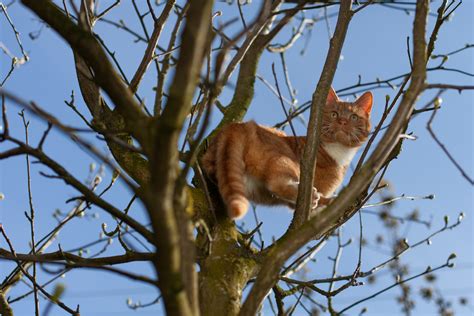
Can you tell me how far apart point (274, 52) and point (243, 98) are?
4.24ft

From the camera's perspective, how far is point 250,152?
3.61 metres

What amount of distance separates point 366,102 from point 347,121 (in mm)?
421

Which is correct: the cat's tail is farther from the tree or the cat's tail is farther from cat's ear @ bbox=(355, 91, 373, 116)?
cat's ear @ bbox=(355, 91, 373, 116)

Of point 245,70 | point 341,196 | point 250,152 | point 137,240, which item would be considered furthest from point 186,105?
point 245,70

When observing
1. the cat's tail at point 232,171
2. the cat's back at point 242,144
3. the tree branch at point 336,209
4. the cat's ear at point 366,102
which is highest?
the cat's ear at point 366,102

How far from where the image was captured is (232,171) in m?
3.28

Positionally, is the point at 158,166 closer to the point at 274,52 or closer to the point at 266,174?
the point at 266,174

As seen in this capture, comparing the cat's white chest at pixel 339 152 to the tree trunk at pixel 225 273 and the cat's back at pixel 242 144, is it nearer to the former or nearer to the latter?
the cat's back at pixel 242 144

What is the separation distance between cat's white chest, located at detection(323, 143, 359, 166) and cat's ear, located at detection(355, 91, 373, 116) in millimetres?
547

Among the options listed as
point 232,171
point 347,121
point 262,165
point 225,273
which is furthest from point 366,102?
point 225,273

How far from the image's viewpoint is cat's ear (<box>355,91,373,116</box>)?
4.92 m

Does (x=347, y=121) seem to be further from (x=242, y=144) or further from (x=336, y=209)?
(x=336, y=209)

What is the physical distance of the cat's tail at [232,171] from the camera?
293 centimetres

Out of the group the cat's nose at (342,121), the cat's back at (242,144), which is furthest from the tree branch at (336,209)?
the cat's nose at (342,121)
